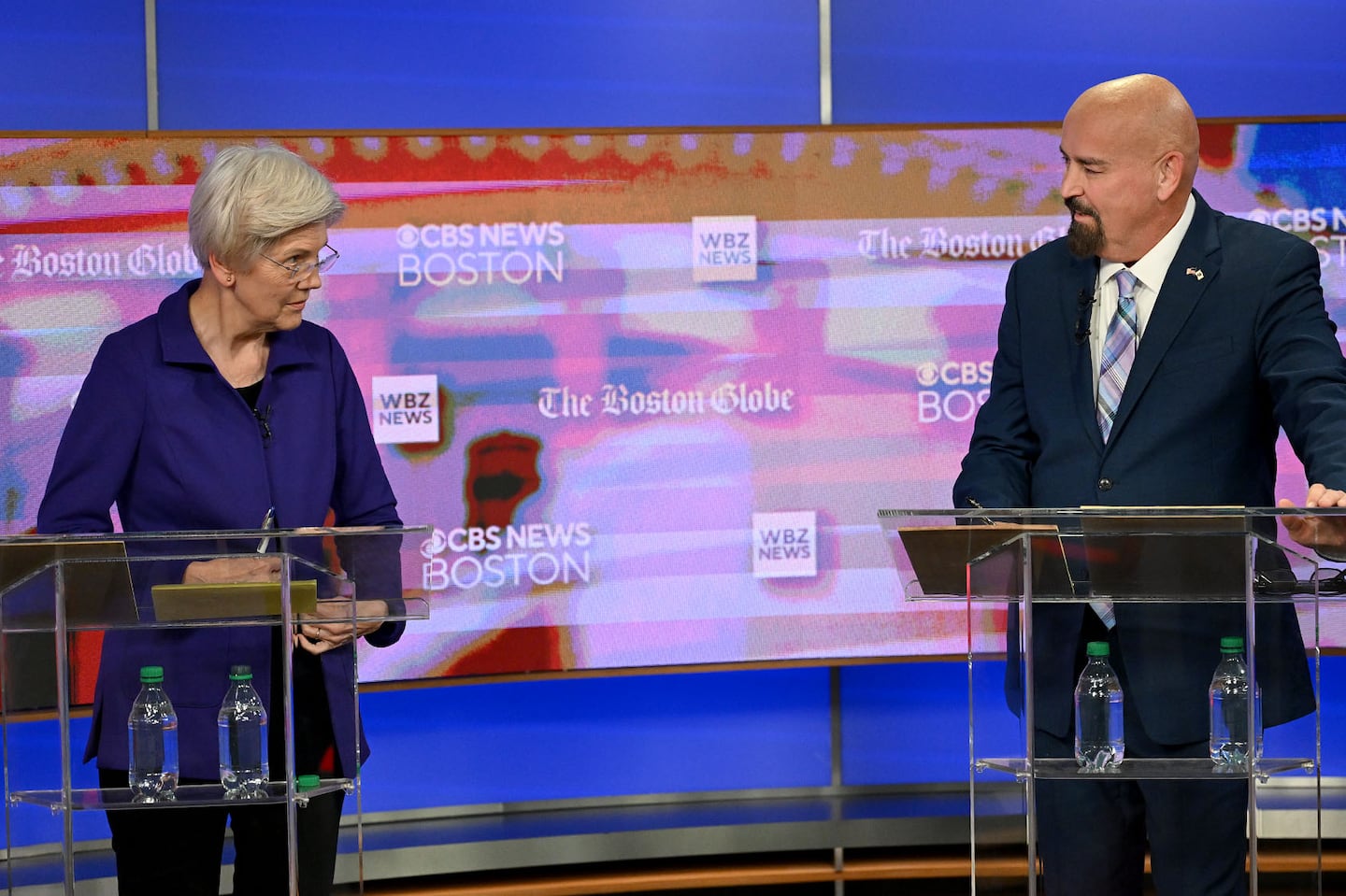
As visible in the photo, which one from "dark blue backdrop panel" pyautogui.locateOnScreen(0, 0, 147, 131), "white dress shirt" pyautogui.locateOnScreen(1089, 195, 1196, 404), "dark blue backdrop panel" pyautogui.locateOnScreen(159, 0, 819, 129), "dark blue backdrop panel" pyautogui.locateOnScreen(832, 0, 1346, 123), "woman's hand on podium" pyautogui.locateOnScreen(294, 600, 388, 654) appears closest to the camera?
"woman's hand on podium" pyautogui.locateOnScreen(294, 600, 388, 654)

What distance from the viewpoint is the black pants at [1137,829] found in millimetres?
2059

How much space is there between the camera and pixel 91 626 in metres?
2.13

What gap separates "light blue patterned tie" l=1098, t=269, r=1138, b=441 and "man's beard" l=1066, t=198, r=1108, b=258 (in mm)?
101

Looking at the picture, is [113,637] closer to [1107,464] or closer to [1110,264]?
[1107,464]

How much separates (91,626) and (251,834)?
0.37 meters

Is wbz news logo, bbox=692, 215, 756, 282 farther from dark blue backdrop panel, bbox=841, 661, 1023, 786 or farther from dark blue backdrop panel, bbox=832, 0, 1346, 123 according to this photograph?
dark blue backdrop panel, bbox=841, 661, 1023, 786

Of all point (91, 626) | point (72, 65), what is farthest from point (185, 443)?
point (72, 65)

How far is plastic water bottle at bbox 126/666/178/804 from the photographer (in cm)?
215

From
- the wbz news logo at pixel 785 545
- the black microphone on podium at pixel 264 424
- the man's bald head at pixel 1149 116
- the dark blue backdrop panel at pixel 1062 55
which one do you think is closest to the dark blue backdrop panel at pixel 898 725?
the wbz news logo at pixel 785 545

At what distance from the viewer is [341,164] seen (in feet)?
14.0

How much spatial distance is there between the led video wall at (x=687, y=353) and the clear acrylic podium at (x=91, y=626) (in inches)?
82.8

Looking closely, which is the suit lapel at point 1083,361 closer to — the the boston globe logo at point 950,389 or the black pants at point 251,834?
the black pants at point 251,834

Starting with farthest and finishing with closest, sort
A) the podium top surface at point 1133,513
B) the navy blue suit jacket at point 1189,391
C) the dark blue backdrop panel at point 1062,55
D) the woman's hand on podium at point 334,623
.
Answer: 1. the dark blue backdrop panel at point 1062,55
2. the navy blue suit jacket at point 1189,391
3. the woman's hand on podium at point 334,623
4. the podium top surface at point 1133,513

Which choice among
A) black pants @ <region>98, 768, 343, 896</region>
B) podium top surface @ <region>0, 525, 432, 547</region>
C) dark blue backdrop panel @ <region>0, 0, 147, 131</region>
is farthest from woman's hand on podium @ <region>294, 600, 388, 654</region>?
dark blue backdrop panel @ <region>0, 0, 147, 131</region>
